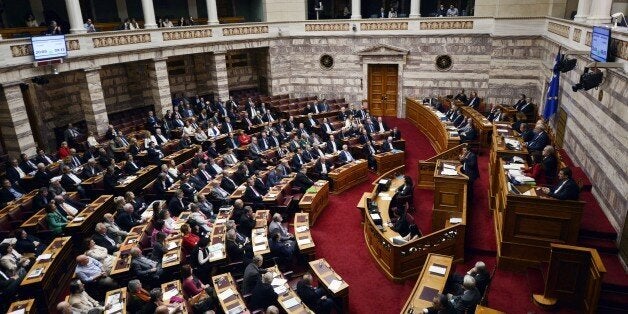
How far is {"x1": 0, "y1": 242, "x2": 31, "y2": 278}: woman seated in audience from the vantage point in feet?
29.2

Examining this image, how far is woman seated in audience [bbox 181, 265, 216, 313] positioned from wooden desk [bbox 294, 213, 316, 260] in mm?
2244

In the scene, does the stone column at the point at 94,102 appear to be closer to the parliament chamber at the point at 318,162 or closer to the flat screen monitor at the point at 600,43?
the parliament chamber at the point at 318,162

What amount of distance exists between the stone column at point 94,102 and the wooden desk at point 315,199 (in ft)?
30.5

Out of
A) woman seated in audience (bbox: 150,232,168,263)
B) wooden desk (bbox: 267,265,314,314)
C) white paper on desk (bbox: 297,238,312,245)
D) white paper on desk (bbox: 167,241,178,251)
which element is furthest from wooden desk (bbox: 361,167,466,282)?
woman seated in audience (bbox: 150,232,168,263)

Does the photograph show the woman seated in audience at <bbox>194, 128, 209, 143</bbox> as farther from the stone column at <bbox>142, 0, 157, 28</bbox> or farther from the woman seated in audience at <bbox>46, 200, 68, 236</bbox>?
the woman seated in audience at <bbox>46, 200, 68, 236</bbox>

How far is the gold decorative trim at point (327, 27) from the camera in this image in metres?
21.2

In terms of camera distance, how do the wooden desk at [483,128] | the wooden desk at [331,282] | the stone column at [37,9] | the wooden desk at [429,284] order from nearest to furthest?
the wooden desk at [429,284] < the wooden desk at [331,282] < the wooden desk at [483,128] < the stone column at [37,9]

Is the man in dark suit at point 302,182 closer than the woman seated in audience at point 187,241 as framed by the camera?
No

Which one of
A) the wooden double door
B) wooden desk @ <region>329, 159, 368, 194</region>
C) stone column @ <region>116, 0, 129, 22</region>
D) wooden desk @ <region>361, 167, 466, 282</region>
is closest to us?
wooden desk @ <region>361, 167, 466, 282</region>

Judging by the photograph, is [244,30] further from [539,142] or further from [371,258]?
[539,142]

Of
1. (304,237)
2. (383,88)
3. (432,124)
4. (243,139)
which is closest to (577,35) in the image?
(432,124)

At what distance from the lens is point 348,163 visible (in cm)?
1466

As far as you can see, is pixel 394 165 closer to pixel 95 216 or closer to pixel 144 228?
pixel 144 228

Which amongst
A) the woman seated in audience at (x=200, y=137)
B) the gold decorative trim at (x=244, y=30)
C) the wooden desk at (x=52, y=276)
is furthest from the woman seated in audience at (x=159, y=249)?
the gold decorative trim at (x=244, y=30)
